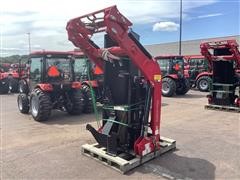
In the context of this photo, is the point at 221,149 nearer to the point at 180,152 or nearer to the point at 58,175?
the point at 180,152

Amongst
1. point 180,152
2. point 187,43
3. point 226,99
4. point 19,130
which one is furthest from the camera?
point 187,43

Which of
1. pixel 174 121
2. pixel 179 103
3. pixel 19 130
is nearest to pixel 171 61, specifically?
pixel 179 103

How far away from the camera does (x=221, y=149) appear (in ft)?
18.9

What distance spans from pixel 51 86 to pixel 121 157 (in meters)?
4.34

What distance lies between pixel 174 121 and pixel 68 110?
135 inches

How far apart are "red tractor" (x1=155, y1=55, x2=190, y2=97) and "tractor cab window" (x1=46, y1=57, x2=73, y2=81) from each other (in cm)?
614

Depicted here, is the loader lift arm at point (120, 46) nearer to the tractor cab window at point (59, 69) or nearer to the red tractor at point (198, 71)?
the tractor cab window at point (59, 69)

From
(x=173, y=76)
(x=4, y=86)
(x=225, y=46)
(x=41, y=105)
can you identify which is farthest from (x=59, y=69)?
(x=4, y=86)

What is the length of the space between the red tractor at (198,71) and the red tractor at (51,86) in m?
9.04

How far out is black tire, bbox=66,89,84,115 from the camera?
9164 mm

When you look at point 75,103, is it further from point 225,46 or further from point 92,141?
point 225,46

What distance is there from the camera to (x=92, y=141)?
20.9 ft

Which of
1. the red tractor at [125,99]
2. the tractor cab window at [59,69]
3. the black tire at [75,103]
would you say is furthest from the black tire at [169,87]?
the red tractor at [125,99]

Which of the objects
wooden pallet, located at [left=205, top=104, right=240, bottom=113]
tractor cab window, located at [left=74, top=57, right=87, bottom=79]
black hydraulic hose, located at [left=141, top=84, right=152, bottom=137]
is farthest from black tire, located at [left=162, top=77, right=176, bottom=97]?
black hydraulic hose, located at [left=141, top=84, right=152, bottom=137]
